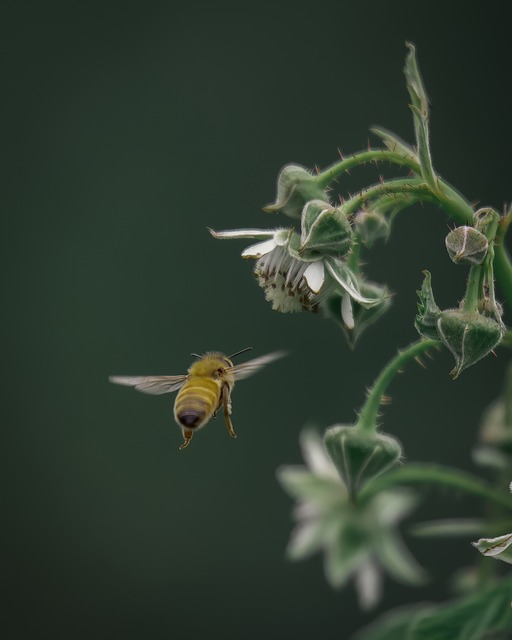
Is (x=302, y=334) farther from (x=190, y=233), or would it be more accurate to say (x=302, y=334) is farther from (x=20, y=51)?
(x=20, y=51)

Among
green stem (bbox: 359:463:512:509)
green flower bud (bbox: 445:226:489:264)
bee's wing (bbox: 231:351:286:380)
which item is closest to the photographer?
green flower bud (bbox: 445:226:489:264)

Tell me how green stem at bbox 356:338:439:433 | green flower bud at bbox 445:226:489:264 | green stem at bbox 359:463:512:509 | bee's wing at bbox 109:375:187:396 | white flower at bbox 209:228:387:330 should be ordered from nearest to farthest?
green flower bud at bbox 445:226:489:264 < white flower at bbox 209:228:387:330 < green stem at bbox 356:338:439:433 < green stem at bbox 359:463:512:509 < bee's wing at bbox 109:375:187:396

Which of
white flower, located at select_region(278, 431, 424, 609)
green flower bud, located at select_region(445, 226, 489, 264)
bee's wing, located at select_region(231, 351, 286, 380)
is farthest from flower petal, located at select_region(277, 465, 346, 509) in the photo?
green flower bud, located at select_region(445, 226, 489, 264)

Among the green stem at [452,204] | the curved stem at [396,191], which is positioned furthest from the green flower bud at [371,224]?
the green stem at [452,204]

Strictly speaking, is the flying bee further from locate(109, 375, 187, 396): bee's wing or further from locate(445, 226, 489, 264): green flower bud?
locate(445, 226, 489, 264): green flower bud

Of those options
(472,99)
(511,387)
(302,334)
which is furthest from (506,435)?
(472,99)

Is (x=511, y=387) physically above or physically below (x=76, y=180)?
below
